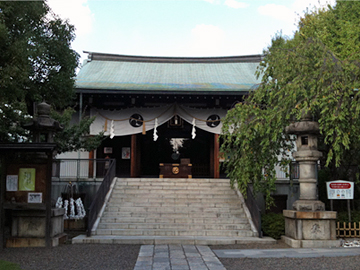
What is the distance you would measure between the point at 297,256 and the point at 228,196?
623 cm

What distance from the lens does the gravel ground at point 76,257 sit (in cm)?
709

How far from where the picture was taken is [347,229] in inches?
399

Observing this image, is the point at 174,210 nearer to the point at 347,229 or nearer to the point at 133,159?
the point at 347,229

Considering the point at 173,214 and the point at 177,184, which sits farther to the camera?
the point at 177,184

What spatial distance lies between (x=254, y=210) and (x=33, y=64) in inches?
374

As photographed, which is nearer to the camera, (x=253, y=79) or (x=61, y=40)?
(x=61, y=40)

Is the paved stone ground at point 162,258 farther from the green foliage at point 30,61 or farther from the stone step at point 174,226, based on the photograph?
the green foliage at point 30,61

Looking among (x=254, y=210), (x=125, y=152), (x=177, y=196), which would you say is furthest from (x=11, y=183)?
(x=125, y=152)

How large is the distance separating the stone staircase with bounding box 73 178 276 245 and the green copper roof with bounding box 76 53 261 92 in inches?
202

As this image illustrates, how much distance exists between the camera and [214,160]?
19438 mm

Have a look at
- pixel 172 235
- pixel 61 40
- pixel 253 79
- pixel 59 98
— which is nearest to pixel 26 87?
pixel 59 98

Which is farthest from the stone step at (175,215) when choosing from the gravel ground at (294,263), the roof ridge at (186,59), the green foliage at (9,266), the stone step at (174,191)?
the roof ridge at (186,59)

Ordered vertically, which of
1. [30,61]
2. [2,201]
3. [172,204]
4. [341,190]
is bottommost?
[172,204]

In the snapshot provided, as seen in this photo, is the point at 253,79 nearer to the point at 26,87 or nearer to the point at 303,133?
the point at 303,133
